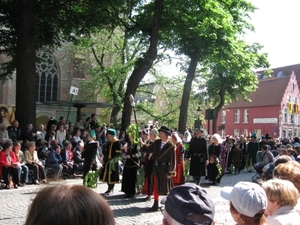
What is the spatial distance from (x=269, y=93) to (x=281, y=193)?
57.4 m

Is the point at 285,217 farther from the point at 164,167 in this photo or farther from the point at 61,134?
the point at 61,134

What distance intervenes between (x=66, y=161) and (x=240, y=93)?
19902 mm

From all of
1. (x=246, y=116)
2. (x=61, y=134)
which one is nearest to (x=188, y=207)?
(x=61, y=134)

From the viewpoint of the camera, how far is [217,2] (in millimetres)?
19000

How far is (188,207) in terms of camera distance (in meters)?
2.21

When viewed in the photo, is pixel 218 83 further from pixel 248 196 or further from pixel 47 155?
pixel 248 196

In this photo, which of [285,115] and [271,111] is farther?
[285,115]

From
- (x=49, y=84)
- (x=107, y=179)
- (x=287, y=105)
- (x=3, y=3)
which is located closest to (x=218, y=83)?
(x=49, y=84)

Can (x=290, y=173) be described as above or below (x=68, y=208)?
below

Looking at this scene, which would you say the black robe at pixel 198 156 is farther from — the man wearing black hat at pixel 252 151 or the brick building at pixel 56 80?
the brick building at pixel 56 80

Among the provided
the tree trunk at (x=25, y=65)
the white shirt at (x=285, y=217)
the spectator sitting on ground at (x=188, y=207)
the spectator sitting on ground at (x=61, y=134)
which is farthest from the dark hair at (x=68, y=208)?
the tree trunk at (x=25, y=65)

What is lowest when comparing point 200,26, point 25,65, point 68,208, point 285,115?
point 68,208

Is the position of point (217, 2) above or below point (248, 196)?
above

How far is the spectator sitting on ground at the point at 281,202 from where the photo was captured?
3.45 meters
